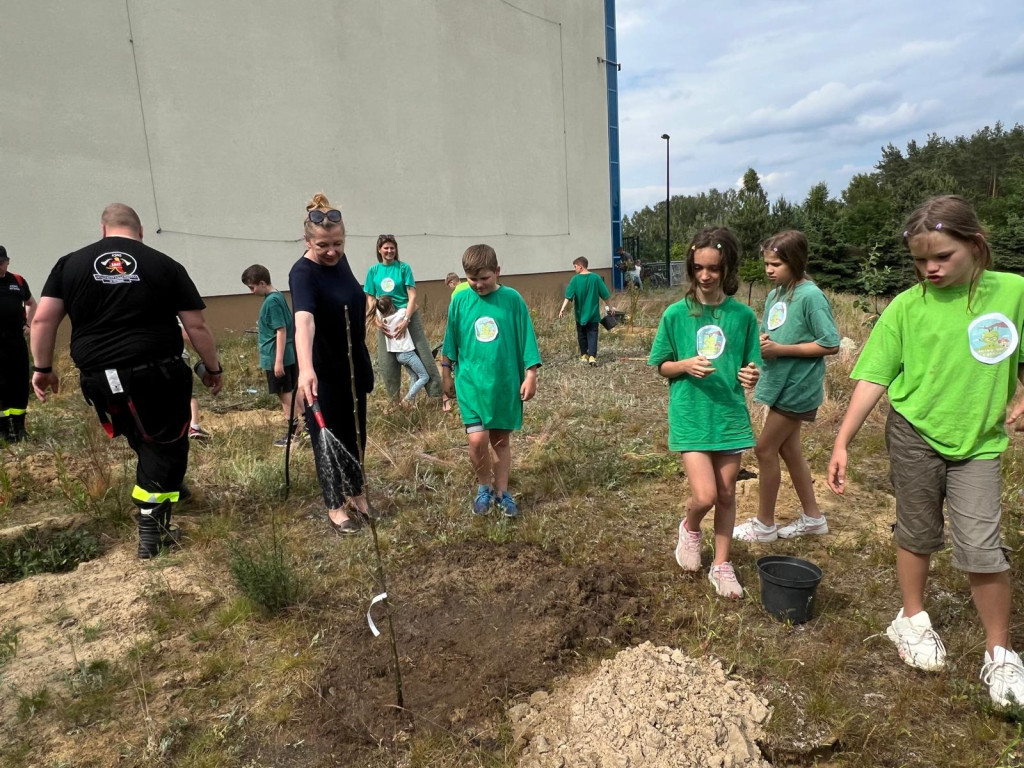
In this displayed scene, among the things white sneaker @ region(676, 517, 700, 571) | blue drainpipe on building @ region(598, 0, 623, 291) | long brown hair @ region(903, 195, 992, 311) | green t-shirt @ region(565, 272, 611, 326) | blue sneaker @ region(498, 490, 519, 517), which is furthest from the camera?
blue drainpipe on building @ region(598, 0, 623, 291)

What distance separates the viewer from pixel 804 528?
3635 mm

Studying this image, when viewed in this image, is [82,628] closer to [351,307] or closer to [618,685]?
[351,307]

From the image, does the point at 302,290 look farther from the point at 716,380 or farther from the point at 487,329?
the point at 716,380

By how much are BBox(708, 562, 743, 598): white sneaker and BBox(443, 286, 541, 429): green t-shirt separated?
1403 millimetres

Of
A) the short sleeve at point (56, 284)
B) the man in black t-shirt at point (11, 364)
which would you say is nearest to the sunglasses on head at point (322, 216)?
the short sleeve at point (56, 284)

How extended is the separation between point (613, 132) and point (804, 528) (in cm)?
1977

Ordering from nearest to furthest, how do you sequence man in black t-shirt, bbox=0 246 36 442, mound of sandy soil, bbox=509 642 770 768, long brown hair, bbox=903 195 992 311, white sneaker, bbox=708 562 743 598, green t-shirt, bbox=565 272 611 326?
mound of sandy soil, bbox=509 642 770 768 → long brown hair, bbox=903 195 992 311 → white sneaker, bbox=708 562 743 598 → man in black t-shirt, bbox=0 246 36 442 → green t-shirt, bbox=565 272 611 326

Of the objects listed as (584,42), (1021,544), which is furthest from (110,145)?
(584,42)

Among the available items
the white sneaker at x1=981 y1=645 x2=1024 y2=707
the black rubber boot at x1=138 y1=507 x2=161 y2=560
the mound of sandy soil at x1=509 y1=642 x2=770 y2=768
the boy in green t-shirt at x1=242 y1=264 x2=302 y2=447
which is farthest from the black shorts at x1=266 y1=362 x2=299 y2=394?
the white sneaker at x1=981 y1=645 x2=1024 y2=707

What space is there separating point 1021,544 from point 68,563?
5.18 meters

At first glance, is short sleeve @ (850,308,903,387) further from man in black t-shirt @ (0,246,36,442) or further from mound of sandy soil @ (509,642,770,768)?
man in black t-shirt @ (0,246,36,442)

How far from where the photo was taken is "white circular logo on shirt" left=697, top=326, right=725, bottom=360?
2.89m

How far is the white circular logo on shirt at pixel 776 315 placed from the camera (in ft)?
10.9

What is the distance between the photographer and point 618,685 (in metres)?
2.27
